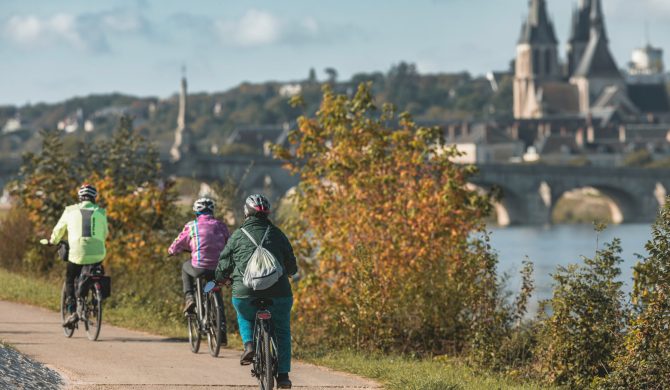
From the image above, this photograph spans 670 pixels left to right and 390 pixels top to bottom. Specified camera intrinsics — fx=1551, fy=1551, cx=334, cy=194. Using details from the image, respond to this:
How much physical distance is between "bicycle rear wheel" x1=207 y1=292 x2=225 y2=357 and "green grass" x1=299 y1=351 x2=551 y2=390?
0.65 meters

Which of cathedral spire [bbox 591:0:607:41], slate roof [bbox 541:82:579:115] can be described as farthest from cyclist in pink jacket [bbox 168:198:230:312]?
slate roof [bbox 541:82:579:115]

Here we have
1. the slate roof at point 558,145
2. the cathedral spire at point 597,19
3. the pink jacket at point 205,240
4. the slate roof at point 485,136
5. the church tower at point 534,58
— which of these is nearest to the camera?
the pink jacket at point 205,240

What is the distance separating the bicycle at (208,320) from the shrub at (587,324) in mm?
2227

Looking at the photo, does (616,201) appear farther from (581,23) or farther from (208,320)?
(208,320)

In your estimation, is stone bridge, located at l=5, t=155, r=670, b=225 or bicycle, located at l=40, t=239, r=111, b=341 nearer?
bicycle, located at l=40, t=239, r=111, b=341

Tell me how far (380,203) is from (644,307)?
5821mm

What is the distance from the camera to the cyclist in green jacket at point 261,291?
8.27 meters

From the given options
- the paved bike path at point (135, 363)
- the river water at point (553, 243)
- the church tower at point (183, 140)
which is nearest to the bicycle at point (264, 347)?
the paved bike path at point (135, 363)

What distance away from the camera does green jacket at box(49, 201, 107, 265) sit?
11312mm

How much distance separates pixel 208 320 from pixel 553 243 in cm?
4747

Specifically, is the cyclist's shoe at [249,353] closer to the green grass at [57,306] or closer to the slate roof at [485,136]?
the green grass at [57,306]

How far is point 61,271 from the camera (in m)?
17.2

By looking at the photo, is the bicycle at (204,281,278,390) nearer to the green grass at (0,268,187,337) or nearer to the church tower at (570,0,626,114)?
the green grass at (0,268,187,337)

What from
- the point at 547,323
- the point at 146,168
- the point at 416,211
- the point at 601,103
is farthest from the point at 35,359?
the point at 601,103
